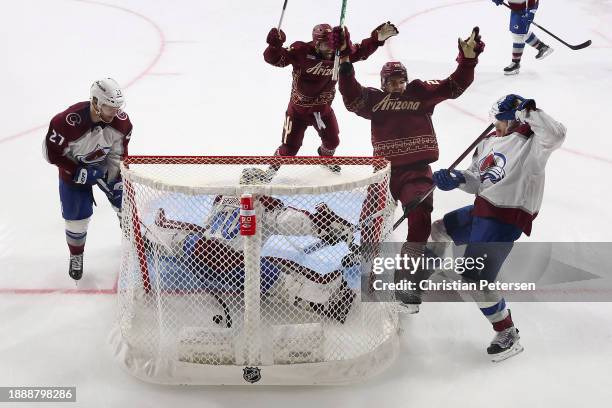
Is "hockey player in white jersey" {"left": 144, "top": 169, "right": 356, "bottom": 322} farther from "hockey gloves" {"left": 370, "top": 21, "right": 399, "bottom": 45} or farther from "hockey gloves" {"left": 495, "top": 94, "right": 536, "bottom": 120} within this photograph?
"hockey gloves" {"left": 370, "top": 21, "right": 399, "bottom": 45}

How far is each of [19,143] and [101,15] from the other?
2.73 metres

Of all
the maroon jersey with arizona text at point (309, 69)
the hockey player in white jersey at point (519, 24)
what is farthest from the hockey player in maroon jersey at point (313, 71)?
the hockey player in white jersey at point (519, 24)

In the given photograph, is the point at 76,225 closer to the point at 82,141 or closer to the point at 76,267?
the point at 76,267

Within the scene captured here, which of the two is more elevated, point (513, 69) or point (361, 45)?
point (361, 45)

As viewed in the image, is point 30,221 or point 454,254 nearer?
point 454,254

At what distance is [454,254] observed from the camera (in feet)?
11.1

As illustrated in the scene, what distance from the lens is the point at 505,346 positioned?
2.84 m

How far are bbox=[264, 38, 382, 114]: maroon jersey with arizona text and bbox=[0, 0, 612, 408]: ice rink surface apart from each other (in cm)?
82

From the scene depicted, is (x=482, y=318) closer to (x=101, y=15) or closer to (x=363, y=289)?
(x=363, y=289)

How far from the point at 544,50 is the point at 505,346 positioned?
12.5ft

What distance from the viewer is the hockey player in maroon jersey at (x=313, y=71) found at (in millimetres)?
3578

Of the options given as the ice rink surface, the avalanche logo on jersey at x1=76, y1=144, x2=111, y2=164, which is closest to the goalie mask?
the avalanche logo on jersey at x1=76, y1=144, x2=111, y2=164

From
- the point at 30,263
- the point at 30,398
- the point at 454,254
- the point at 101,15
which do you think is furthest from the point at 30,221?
the point at 101,15

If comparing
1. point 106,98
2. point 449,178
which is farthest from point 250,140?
point 449,178
